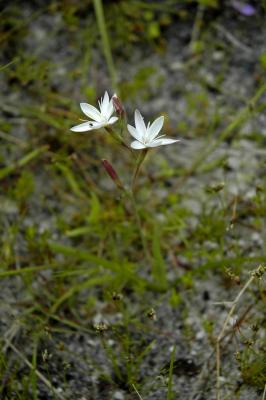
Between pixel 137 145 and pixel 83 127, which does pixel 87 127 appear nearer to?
pixel 83 127

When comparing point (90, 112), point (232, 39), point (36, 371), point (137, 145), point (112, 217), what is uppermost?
point (232, 39)

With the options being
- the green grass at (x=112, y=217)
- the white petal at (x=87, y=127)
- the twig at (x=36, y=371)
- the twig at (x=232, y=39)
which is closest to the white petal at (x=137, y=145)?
the white petal at (x=87, y=127)

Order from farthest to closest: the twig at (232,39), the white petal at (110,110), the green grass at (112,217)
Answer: the twig at (232,39) → the green grass at (112,217) → the white petal at (110,110)

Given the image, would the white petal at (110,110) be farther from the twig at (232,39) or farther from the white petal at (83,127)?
the twig at (232,39)

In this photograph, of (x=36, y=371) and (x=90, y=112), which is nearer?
(x=90, y=112)

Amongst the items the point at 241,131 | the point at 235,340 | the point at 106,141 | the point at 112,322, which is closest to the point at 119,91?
the point at 106,141

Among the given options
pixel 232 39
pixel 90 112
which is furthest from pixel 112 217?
pixel 232 39

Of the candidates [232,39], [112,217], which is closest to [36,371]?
[112,217]

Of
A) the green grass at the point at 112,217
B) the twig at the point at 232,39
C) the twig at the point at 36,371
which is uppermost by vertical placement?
the twig at the point at 232,39

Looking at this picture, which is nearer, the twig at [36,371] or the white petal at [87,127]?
the white petal at [87,127]

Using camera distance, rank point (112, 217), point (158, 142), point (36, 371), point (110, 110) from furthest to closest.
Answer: point (112, 217)
point (36, 371)
point (110, 110)
point (158, 142)

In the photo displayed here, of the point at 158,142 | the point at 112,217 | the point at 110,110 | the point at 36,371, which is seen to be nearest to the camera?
the point at 158,142

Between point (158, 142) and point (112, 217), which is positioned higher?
point (158, 142)
